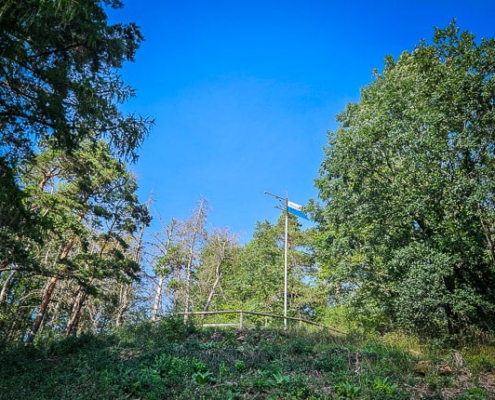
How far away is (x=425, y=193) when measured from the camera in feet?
40.3

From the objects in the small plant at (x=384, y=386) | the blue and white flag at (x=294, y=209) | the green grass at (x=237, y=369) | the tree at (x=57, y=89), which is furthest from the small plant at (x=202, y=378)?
the blue and white flag at (x=294, y=209)

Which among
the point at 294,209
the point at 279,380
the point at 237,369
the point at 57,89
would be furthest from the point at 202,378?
the point at 294,209

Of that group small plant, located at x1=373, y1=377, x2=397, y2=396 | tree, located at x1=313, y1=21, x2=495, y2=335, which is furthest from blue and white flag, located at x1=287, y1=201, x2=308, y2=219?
small plant, located at x1=373, y1=377, x2=397, y2=396

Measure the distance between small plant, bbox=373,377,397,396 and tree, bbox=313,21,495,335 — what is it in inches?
220

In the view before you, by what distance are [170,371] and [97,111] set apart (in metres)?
5.78

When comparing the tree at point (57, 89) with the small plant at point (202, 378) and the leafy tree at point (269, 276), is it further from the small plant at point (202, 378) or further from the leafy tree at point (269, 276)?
the leafy tree at point (269, 276)

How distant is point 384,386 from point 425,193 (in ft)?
26.1

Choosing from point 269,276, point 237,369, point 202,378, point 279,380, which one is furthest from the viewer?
point 269,276

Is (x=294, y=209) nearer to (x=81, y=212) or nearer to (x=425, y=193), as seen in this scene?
(x=425, y=193)

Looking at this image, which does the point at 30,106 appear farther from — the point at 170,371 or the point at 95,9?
the point at 170,371

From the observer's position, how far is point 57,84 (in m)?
7.07

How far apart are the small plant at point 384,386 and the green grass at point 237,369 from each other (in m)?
0.02

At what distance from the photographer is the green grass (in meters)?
6.39

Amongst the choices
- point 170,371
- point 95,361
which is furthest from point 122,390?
point 95,361
